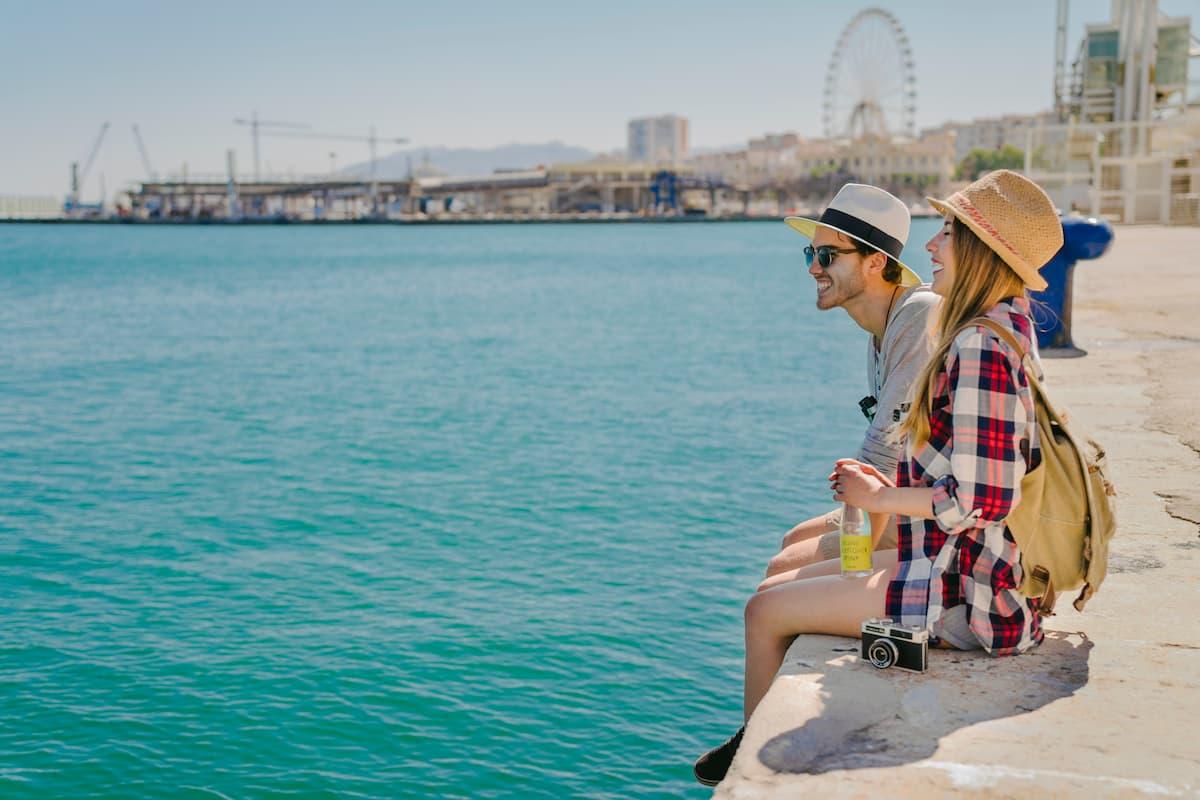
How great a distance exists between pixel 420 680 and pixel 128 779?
1741 millimetres

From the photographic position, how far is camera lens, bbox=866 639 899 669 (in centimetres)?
329

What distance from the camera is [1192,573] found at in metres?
4.29

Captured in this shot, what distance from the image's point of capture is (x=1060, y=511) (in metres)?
3.20

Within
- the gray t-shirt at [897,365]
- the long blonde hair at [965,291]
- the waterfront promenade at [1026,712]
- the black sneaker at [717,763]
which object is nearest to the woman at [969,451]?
the long blonde hair at [965,291]

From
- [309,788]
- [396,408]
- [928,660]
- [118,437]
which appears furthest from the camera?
[396,408]

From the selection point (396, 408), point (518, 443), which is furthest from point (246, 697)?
point (396, 408)

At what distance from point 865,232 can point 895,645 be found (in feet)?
4.39

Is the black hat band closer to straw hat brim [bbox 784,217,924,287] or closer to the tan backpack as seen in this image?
straw hat brim [bbox 784,217,924,287]

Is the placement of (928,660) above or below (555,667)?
above

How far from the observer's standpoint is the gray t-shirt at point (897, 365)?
373cm

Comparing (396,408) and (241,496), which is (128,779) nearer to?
(241,496)

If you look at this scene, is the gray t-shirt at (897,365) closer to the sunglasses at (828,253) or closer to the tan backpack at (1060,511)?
the sunglasses at (828,253)

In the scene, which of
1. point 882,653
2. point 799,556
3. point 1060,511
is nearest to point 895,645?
point 882,653

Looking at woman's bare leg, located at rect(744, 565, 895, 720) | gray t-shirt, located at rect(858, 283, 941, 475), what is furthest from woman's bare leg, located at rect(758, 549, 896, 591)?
gray t-shirt, located at rect(858, 283, 941, 475)
